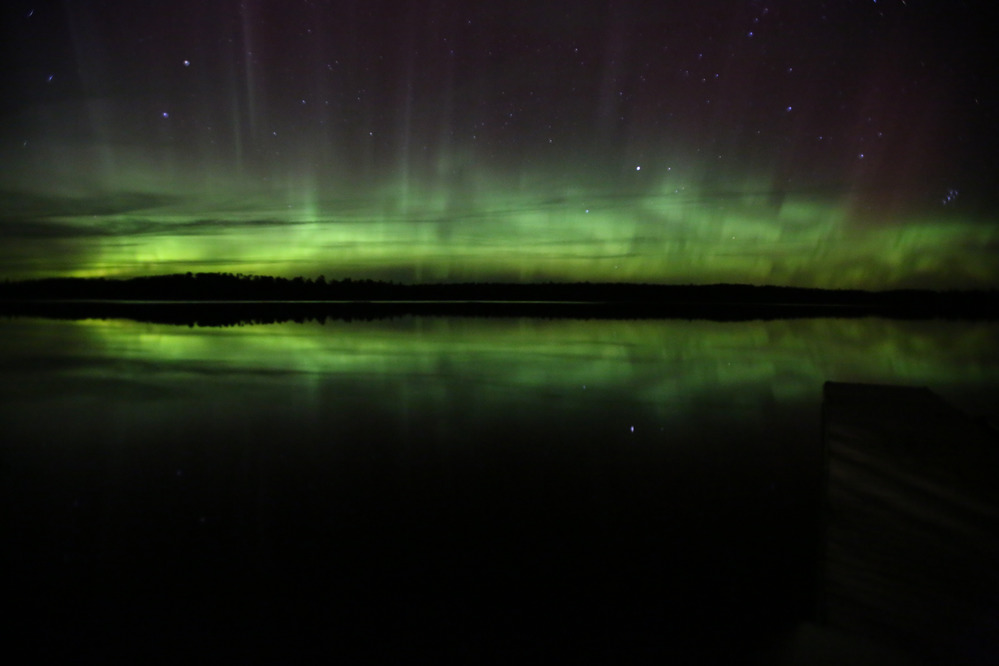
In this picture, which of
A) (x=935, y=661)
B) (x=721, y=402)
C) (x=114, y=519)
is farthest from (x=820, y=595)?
(x=721, y=402)

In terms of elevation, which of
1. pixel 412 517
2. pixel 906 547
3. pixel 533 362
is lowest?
pixel 533 362

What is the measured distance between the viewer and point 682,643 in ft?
9.29

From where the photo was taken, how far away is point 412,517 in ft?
13.7

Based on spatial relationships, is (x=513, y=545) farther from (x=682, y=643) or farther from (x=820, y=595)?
(x=820, y=595)

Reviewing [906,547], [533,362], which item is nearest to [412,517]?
[906,547]

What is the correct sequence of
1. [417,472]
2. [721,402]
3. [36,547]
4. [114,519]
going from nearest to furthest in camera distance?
[36,547] → [114,519] → [417,472] → [721,402]

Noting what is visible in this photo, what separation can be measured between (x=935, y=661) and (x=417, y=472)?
366 cm

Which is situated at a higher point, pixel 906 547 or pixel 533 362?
pixel 906 547

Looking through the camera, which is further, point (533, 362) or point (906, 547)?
point (533, 362)

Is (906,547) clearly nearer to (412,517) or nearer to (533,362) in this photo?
(412,517)

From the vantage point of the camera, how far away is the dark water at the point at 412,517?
115 inches

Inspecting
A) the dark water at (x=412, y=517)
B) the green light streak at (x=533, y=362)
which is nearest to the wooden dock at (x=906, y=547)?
the dark water at (x=412, y=517)

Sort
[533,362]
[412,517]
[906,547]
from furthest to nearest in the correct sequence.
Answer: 1. [533,362]
2. [412,517]
3. [906,547]

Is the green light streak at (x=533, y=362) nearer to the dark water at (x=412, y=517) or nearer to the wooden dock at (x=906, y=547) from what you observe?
the dark water at (x=412, y=517)
